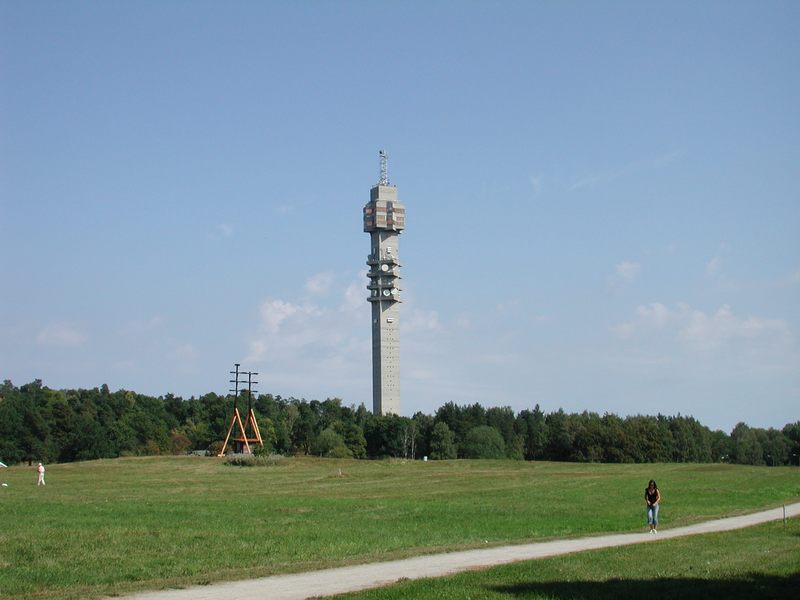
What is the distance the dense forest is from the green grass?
107m

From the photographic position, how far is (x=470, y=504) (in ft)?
156

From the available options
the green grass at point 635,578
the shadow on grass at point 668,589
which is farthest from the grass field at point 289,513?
the shadow on grass at point 668,589

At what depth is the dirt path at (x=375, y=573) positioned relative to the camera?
60.6 feet

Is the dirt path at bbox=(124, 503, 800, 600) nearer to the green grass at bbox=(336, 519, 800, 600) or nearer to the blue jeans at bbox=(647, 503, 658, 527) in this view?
the green grass at bbox=(336, 519, 800, 600)

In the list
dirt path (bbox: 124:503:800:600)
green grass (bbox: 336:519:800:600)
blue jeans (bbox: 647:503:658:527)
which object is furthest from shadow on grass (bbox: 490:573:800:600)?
blue jeans (bbox: 647:503:658:527)

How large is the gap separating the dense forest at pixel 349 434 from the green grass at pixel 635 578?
352 feet

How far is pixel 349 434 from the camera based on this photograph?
159625 mm

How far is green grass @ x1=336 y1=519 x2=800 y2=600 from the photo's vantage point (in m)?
17.6

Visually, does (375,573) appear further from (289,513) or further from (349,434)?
(349,434)

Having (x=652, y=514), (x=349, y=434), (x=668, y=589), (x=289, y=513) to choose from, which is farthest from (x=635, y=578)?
(x=349, y=434)

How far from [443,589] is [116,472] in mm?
67260

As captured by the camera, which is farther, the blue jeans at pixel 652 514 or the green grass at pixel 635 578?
the blue jeans at pixel 652 514

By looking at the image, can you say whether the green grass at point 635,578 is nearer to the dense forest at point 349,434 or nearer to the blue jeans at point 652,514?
the blue jeans at point 652,514

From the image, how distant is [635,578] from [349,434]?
464 ft
